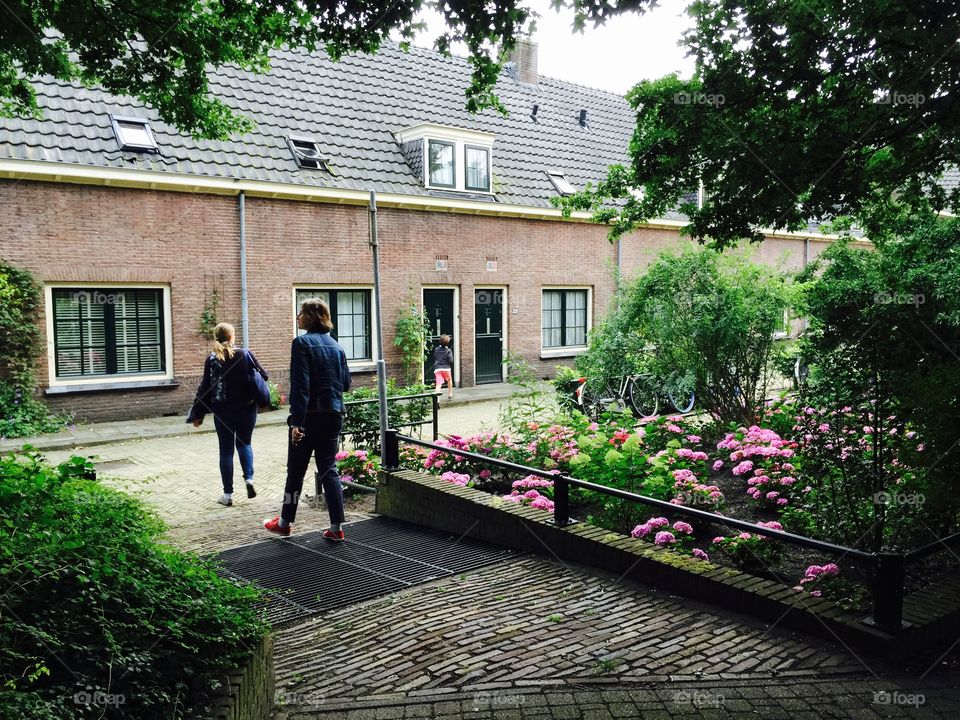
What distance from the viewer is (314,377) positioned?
6.20 metres

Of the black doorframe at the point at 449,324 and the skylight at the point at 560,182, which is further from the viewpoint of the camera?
the skylight at the point at 560,182

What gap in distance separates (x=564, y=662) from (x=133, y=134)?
45.9 ft

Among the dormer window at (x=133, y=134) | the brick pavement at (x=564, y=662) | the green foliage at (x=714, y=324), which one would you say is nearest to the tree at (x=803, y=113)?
the green foliage at (x=714, y=324)

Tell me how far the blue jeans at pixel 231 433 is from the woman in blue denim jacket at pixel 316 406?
5.68 feet

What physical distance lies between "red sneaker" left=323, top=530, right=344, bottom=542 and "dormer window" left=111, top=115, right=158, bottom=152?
1083 cm

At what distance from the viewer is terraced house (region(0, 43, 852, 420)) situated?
44.9 ft

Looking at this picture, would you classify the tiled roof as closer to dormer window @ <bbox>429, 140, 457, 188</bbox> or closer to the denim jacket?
dormer window @ <bbox>429, 140, 457, 188</bbox>

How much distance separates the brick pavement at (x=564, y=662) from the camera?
3453 mm

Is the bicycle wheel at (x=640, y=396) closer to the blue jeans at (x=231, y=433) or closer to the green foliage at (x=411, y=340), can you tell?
the green foliage at (x=411, y=340)

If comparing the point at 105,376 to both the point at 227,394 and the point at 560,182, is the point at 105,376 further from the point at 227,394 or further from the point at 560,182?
the point at 560,182

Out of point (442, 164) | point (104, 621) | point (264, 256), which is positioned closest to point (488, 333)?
point (442, 164)

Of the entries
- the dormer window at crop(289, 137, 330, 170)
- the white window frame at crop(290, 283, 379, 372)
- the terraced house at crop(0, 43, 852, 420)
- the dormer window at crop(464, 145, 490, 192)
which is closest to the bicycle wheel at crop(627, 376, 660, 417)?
the terraced house at crop(0, 43, 852, 420)

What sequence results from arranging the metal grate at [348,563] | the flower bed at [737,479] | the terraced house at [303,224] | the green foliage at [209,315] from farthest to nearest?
the green foliage at [209,315] < the terraced house at [303,224] < the metal grate at [348,563] < the flower bed at [737,479]

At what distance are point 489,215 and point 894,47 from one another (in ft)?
47.2
